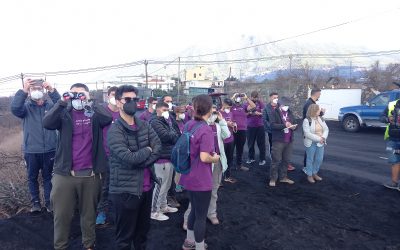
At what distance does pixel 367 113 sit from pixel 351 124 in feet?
3.02

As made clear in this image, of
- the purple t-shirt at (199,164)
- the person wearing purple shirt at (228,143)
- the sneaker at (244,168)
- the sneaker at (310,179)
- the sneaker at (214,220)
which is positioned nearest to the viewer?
the purple t-shirt at (199,164)

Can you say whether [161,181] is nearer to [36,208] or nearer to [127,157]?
[127,157]

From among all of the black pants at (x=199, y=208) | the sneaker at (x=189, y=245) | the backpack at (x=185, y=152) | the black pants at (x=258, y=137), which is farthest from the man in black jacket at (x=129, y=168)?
the black pants at (x=258, y=137)

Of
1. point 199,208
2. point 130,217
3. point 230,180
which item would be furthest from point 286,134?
point 130,217

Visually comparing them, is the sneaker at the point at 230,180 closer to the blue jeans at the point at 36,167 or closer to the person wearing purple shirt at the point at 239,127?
the person wearing purple shirt at the point at 239,127

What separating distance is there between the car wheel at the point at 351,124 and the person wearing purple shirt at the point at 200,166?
12.4m

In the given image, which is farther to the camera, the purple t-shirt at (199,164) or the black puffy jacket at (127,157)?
the purple t-shirt at (199,164)

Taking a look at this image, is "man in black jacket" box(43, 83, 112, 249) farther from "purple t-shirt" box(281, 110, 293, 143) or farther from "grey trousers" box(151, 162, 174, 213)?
"purple t-shirt" box(281, 110, 293, 143)

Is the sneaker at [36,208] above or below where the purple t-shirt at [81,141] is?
below

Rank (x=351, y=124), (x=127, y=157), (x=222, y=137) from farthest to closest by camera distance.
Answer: (x=351, y=124)
(x=222, y=137)
(x=127, y=157)

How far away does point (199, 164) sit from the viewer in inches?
128

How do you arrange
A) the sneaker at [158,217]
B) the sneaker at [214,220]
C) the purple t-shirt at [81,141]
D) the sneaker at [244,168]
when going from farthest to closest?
the sneaker at [244,168] → the sneaker at [158,217] → the sneaker at [214,220] → the purple t-shirt at [81,141]

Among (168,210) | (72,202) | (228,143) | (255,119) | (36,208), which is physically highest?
(255,119)

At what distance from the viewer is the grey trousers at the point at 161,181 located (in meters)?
4.40
